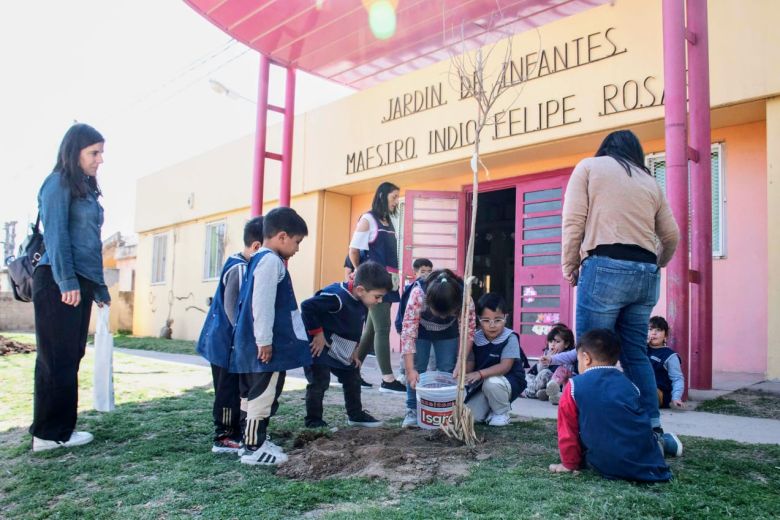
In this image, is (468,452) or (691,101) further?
(691,101)

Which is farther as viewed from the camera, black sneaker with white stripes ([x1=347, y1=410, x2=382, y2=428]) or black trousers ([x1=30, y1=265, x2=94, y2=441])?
black sneaker with white stripes ([x1=347, y1=410, x2=382, y2=428])

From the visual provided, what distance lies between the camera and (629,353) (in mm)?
3049

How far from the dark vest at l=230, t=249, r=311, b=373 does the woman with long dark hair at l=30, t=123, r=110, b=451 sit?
0.95 meters

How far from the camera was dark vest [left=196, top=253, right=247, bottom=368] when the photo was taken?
3.37 m

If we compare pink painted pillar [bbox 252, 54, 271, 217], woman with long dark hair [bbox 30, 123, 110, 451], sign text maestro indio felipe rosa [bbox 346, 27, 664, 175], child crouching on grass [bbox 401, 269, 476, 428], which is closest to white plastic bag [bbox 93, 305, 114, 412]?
woman with long dark hair [bbox 30, 123, 110, 451]

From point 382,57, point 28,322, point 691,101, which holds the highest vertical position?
point 382,57

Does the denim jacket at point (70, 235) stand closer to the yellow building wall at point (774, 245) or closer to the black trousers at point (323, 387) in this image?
the black trousers at point (323, 387)

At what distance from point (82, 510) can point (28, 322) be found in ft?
62.8

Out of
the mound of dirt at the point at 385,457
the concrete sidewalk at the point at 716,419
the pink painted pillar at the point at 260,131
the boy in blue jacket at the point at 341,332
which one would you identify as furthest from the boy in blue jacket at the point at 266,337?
the pink painted pillar at the point at 260,131

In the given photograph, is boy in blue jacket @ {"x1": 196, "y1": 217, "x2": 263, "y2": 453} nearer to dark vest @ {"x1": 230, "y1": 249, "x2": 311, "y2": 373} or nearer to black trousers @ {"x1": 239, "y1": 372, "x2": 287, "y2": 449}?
dark vest @ {"x1": 230, "y1": 249, "x2": 311, "y2": 373}

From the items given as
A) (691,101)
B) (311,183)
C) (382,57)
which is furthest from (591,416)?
(311,183)

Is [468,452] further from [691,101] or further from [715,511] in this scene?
[691,101]

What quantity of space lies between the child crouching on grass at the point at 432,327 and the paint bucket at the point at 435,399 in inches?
3.4

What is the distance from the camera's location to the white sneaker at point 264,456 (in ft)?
9.84
